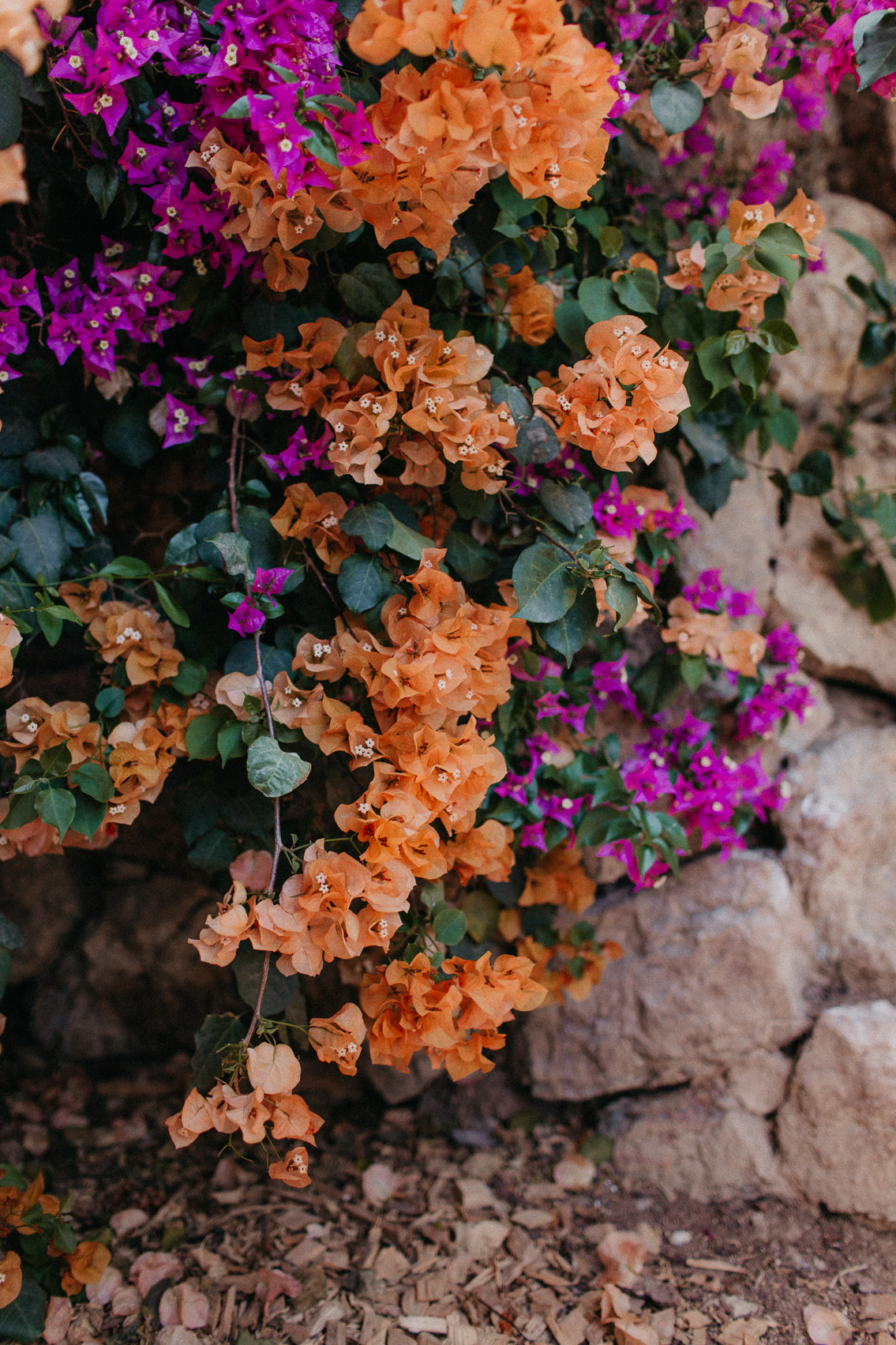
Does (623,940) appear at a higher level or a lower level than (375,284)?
lower

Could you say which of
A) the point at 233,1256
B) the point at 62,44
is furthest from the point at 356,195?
the point at 233,1256

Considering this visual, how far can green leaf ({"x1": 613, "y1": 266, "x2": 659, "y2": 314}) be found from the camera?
1182mm

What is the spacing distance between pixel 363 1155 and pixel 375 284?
1.44 meters

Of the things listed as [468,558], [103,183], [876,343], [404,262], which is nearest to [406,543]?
[468,558]

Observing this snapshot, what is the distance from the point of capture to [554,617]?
1.01 m

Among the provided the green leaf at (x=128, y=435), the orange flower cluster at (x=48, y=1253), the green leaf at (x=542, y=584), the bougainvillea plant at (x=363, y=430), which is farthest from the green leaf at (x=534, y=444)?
the orange flower cluster at (x=48, y=1253)

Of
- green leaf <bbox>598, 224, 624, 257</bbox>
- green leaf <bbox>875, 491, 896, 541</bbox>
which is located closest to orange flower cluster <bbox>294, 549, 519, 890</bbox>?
A: green leaf <bbox>598, 224, 624, 257</bbox>

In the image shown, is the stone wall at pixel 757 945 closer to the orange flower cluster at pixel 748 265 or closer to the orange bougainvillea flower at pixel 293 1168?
the orange flower cluster at pixel 748 265

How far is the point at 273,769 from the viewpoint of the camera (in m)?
0.92

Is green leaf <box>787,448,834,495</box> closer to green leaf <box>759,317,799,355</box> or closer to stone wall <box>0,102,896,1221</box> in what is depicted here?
stone wall <box>0,102,896,1221</box>

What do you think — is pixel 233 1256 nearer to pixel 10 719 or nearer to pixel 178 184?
pixel 10 719

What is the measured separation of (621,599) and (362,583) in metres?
0.31

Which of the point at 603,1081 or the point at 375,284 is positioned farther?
the point at 603,1081

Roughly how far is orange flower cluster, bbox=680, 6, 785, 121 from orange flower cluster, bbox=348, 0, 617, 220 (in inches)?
13.0
